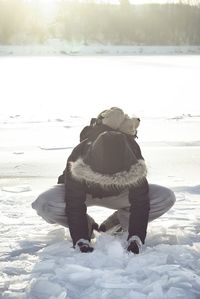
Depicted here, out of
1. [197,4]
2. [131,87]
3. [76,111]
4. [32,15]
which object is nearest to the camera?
[76,111]

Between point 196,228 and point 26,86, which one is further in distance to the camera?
point 26,86

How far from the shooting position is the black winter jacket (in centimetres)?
284

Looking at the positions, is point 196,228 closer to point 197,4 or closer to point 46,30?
point 46,30

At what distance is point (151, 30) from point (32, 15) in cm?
1022

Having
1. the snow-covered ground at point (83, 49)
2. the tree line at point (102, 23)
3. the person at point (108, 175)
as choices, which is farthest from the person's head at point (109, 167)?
Answer: the tree line at point (102, 23)

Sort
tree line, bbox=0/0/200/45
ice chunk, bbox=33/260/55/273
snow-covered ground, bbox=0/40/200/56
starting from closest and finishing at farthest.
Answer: ice chunk, bbox=33/260/55/273 → snow-covered ground, bbox=0/40/200/56 → tree line, bbox=0/0/200/45

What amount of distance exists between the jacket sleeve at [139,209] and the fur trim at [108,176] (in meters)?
0.04

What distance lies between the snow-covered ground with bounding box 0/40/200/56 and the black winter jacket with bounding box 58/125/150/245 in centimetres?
2837

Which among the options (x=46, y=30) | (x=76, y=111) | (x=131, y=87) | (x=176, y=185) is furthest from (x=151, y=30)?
(x=176, y=185)

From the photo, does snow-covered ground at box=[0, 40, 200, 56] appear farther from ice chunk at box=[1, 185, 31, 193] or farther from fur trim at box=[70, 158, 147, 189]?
fur trim at box=[70, 158, 147, 189]

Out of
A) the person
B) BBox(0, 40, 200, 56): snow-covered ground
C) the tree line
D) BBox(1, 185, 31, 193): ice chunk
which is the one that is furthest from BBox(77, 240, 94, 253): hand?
the tree line

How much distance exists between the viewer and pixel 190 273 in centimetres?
264

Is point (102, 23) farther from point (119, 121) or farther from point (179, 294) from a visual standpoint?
point (179, 294)

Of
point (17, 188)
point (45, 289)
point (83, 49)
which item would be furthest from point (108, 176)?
point (83, 49)
